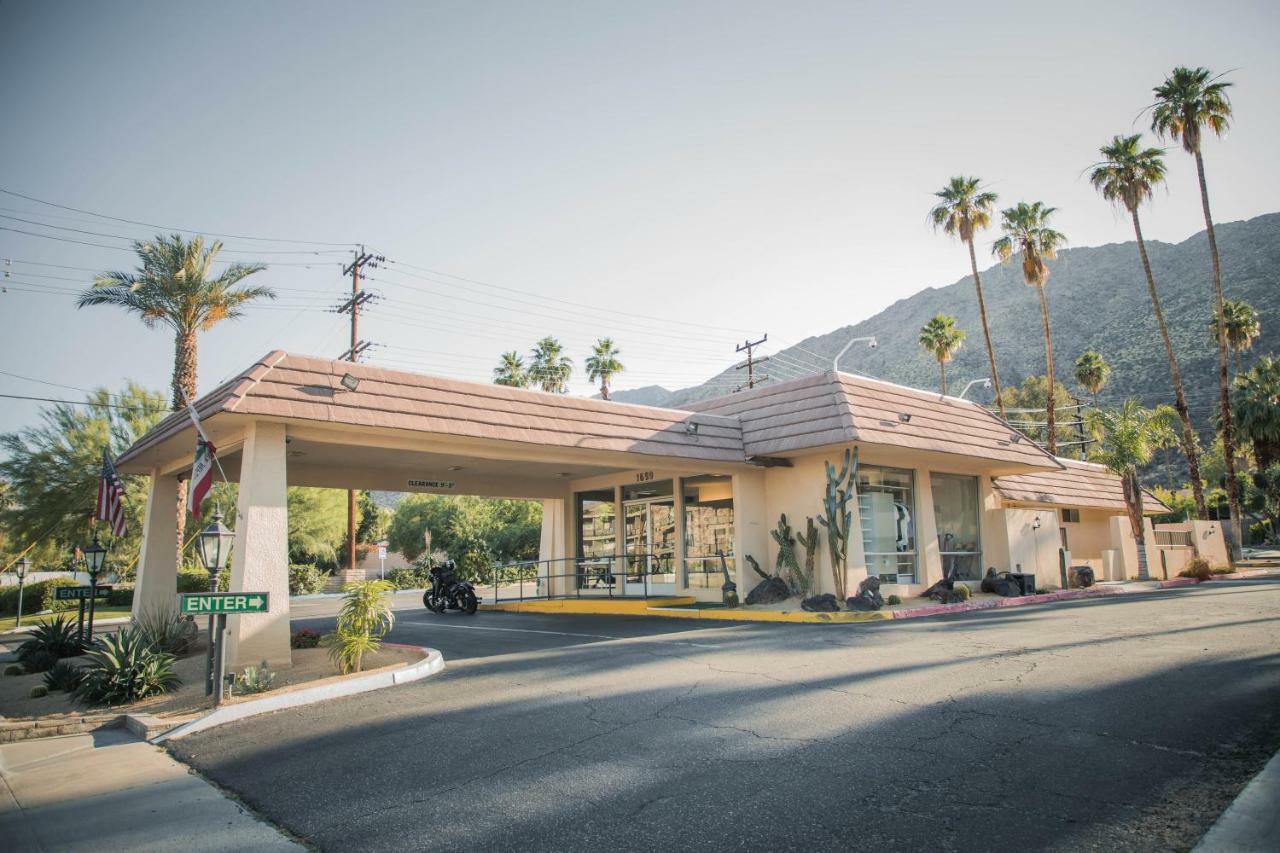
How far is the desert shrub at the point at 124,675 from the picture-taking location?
9469 mm

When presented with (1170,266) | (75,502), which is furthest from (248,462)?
(1170,266)

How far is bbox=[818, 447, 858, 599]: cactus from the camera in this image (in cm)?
1617

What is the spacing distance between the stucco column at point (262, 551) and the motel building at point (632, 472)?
0.03 meters

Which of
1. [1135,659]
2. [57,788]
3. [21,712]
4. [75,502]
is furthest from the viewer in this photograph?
[75,502]

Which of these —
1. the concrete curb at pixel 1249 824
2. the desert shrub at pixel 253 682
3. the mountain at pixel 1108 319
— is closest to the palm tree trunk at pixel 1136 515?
the concrete curb at pixel 1249 824

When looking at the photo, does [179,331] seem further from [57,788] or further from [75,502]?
[57,788]

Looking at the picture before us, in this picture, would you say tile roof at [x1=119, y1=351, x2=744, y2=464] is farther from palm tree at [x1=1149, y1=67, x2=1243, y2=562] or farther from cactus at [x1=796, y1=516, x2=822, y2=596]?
palm tree at [x1=1149, y1=67, x2=1243, y2=562]

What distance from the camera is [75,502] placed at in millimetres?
29516

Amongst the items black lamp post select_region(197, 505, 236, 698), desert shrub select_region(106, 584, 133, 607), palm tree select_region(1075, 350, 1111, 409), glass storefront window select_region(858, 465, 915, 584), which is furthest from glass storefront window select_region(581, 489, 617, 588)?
palm tree select_region(1075, 350, 1111, 409)

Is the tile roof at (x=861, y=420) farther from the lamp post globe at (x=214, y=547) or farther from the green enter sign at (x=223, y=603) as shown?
the lamp post globe at (x=214, y=547)

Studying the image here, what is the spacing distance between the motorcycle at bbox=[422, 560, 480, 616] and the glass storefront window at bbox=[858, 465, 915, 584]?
10.4m

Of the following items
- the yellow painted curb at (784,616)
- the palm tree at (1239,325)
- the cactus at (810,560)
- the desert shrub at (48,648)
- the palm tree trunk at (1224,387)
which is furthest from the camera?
the palm tree at (1239,325)

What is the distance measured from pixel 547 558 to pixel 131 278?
17.0 meters

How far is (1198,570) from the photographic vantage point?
25.4 m
